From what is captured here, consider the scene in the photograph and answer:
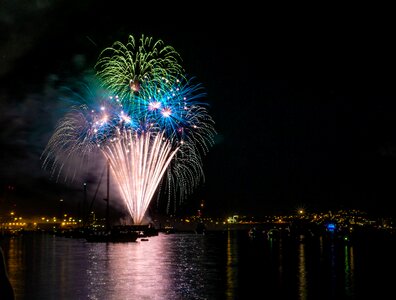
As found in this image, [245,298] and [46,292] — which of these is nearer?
[245,298]

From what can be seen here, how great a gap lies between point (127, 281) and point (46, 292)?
4.19 meters

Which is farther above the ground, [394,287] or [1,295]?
[1,295]

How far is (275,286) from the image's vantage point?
21.2 meters

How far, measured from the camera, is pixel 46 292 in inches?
742

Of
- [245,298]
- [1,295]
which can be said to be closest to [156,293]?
[245,298]

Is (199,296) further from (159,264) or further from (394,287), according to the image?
(159,264)

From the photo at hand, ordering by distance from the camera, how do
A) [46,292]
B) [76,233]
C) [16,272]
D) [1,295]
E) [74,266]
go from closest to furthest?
[1,295] < [46,292] < [16,272] < [74,266] < [76,233]

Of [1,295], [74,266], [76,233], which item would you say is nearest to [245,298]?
[1,295]

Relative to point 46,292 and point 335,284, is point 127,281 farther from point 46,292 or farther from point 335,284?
point 335,284

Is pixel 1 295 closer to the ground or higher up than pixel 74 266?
higher up

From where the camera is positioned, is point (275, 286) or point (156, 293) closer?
point (156, 293)

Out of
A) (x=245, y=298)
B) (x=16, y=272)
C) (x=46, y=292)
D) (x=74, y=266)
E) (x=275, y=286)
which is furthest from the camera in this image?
(x=74, y=266)

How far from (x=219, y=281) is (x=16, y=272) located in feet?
37.5

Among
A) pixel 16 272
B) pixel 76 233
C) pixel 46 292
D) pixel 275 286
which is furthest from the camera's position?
pixel 76 233
